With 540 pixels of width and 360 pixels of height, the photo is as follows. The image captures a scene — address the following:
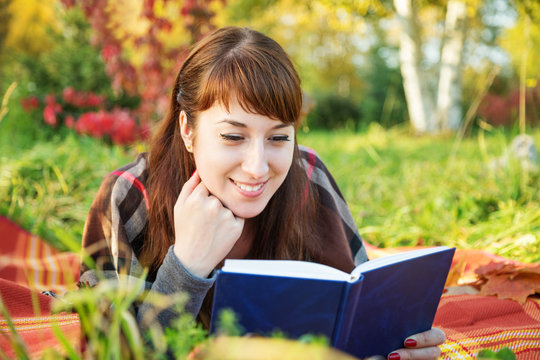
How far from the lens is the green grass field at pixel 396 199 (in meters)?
3.43

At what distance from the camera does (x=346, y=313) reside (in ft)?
4.22

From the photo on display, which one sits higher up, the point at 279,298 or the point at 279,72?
the point at 279,72

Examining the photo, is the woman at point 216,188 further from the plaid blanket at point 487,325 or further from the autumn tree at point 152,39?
the autumn tree at point 152,39

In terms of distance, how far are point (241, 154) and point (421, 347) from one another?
88 cm

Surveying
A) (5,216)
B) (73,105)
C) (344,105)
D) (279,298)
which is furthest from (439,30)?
(279,298)

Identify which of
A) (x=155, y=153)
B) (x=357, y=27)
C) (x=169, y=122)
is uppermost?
(x=357, y=27)

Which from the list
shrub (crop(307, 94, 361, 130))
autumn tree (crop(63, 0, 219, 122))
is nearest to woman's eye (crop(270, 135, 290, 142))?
autumn tree (crop(63, 0, 219, 122))

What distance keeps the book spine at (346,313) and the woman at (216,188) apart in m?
0.34

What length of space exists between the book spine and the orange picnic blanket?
0.69m

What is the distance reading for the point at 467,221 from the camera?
3670 millimetres

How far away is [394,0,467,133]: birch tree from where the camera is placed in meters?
10.2

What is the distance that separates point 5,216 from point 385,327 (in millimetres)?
2910

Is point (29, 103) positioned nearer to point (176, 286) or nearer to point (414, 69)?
point (176, 286)

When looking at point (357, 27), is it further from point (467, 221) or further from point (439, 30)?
point (467, 221)
